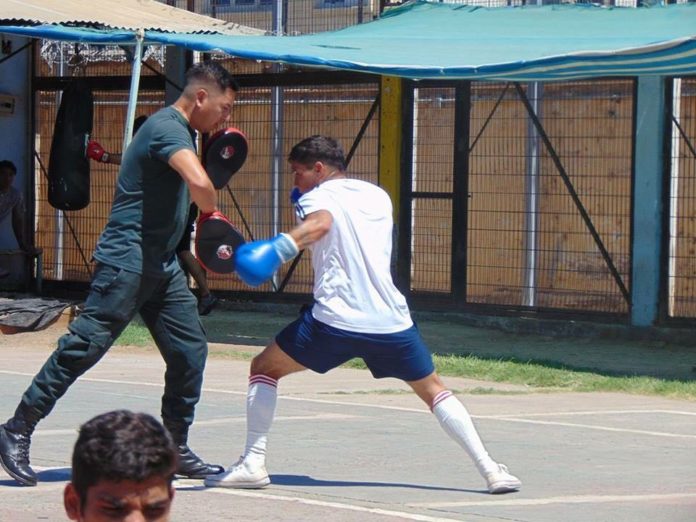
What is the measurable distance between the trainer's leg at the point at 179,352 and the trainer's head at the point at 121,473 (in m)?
4.24

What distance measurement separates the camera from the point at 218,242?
6.87 m

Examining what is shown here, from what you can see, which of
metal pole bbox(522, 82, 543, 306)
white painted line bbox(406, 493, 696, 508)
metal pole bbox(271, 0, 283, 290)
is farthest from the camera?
metal pole bbox(271, 0, 283, 290)

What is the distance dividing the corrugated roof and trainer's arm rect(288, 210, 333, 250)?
850 cm

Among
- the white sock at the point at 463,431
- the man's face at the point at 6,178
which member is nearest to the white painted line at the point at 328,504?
the white sock at the point at 463,431

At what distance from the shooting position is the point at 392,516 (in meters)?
6.42

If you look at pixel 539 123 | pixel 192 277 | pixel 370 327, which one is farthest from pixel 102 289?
pixel 192 277

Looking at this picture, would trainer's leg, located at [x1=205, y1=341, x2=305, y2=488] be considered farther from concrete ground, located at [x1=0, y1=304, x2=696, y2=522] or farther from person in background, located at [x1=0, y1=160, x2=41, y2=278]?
person in background, located at [x1=0, y1=160, x2=41, y2=278]

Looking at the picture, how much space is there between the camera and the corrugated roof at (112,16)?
14.8 m

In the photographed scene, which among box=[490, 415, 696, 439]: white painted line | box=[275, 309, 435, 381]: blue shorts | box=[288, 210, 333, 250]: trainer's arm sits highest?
box=[288, 210, 333, 250]: trainer's arm

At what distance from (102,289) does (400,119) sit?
30.0 ft

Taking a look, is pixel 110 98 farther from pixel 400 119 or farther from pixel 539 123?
pixel 539 123

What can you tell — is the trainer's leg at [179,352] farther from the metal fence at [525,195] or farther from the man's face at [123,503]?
the metal fence at [525,195]

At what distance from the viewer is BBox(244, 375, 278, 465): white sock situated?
23.1 feet

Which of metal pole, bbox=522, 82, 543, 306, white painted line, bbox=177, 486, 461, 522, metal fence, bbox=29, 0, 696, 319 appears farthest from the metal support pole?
white painted line, bbox=177, 486, 461, 522
